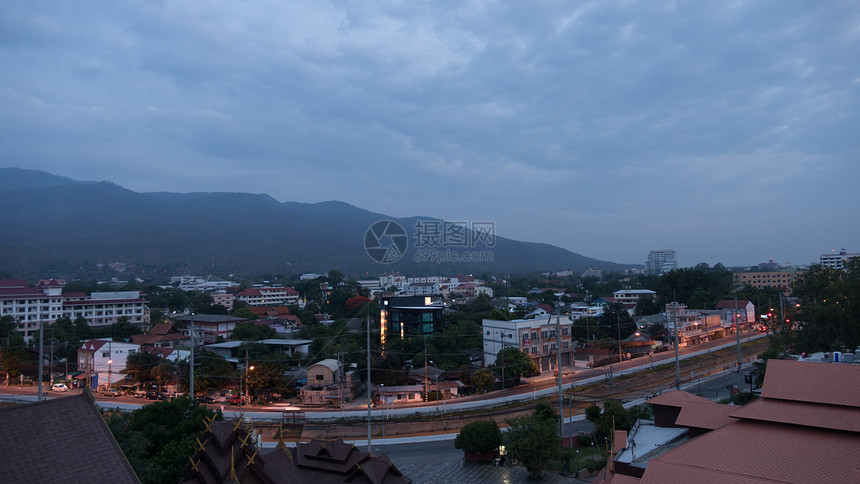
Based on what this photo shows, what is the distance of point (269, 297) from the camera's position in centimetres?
8375

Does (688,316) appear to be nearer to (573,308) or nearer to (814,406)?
(573,308)

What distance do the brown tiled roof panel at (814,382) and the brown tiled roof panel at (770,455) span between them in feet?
2.59

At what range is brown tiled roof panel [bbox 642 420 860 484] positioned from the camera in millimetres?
7875

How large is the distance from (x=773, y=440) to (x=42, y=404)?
40.6 ft

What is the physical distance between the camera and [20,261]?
131 meters

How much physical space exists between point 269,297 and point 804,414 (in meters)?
82.5

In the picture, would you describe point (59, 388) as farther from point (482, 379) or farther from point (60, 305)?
point (60, 305)

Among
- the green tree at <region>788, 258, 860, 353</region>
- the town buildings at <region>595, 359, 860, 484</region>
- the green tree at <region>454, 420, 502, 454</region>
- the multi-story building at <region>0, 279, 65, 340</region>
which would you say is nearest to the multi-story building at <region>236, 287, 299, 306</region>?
the multi-story building at <region>0, 279, 65, 340</region>

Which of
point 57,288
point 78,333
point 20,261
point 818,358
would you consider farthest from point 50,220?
point 818,358

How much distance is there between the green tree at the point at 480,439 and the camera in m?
16.9

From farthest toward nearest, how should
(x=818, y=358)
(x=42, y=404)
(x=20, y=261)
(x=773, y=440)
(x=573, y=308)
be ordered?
(x=20, y=261) < (x=573, y=308) < (x=818, y=358) < (x=773, y=440) < (x=42, y=404)

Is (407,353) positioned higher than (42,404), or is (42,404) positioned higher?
(42,404)

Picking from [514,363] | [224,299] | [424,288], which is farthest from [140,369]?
[424,288]

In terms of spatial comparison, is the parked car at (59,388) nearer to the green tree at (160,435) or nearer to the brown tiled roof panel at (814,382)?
the green tree at (160,435)
